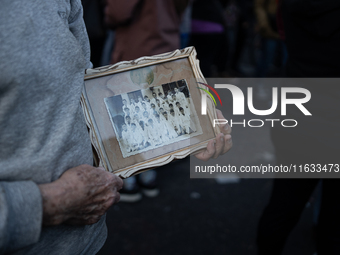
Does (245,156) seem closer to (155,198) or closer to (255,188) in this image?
(255,188)

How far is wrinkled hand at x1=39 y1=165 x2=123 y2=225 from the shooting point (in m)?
0.76

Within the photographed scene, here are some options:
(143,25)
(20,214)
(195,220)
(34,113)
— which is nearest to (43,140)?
(34,113)

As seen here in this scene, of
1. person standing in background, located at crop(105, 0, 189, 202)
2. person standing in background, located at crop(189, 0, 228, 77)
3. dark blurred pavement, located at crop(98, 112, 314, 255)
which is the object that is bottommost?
dark blurred pavement, located at crop(98, 112, 314, 255)

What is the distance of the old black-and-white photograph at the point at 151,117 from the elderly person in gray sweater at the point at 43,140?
0.54 ft

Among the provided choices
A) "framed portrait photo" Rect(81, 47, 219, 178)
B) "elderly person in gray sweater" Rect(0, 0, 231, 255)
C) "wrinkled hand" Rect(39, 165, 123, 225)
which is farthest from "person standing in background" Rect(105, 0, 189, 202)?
"wrinkled hand" Rect(39, 165, 123, 225)

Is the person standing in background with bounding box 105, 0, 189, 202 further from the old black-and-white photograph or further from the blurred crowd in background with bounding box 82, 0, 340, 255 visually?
the old black-and-white photograph

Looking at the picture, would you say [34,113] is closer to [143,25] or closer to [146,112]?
[146,112]

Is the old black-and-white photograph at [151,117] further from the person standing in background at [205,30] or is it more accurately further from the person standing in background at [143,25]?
the person standing in background at [205,30]

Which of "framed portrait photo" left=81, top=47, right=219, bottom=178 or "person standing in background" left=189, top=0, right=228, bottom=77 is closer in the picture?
"framed portrait photo" left=81, top=47, right=219, bottom=178

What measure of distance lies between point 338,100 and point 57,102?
1203 millimetres

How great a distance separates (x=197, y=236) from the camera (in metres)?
2.37

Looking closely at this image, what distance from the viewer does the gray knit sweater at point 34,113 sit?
0.68 m

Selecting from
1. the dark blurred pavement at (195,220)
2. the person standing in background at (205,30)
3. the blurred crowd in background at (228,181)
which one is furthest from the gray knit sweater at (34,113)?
the person standing in background at (205,30)

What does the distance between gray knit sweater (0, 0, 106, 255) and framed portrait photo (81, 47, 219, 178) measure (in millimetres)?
165
